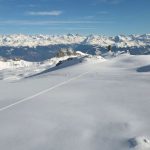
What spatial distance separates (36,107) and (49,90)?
3.93 m

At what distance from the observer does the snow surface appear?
8.23m

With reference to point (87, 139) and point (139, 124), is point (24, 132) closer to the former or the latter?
point (87, 139)

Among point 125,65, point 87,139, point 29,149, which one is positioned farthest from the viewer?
point 125,65

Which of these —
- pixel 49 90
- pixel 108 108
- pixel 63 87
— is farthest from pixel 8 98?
pixel 108 108

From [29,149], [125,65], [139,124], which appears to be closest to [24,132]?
[29,149]

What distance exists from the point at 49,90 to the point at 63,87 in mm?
1026

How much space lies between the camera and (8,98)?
46.4ft

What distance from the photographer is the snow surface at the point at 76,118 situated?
823 centimetres

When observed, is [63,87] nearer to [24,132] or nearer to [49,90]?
[49,90]

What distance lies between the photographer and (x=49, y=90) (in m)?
16.0

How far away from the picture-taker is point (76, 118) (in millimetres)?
10445

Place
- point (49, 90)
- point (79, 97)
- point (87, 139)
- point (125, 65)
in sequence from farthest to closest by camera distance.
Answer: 1. point (125, 65)
2. point (49, 90)
3. point (79, 97)
4. point (87, 139)

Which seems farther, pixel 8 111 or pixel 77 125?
pixel 8 111

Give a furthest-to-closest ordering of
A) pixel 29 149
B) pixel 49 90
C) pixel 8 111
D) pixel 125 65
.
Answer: pixel 125 65, pixel 49 90, pixel 8 111, pixel 29 149
